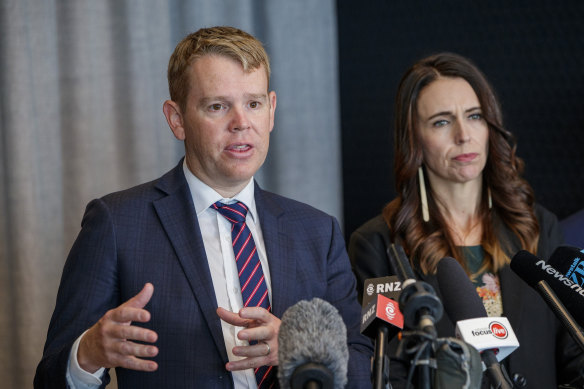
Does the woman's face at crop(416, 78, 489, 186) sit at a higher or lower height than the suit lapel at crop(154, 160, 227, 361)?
higher

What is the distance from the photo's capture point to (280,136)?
3.01 metres

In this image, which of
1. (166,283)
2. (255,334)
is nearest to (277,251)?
(166,283)

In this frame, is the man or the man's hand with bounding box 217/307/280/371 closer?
the man's hand with bounding box 217/307/280/371

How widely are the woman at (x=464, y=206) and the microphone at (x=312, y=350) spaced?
1.21 m

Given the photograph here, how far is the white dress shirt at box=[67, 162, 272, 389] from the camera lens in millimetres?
1654

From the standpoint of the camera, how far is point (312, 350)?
104 centimetres

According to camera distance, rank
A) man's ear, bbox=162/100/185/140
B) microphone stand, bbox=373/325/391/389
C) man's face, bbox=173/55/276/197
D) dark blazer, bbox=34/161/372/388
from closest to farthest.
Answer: microphone stand, bbox=373/325/391/389, dark blazer, bbox=34/161/372/388, man's face, bbox=173/55/276/197, man's ear, bbox=162/100/185/140

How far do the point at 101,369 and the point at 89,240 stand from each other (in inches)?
12.8

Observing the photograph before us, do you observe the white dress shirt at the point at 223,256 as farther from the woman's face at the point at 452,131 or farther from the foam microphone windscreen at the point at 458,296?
the woman's face at the point at 452,131

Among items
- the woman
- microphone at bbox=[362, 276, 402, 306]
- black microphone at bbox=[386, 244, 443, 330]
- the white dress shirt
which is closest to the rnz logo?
microphone at bbox=[362, 276, 402, 306]

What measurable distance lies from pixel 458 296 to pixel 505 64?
2.03 m

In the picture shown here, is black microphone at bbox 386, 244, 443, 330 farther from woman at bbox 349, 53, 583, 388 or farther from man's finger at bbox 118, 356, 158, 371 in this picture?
woman at bbox 349, 53, 583, 388

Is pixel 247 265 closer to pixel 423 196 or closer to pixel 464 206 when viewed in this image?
pixel 423 196

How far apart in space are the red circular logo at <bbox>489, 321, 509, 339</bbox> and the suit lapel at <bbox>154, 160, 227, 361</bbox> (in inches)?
27.5
